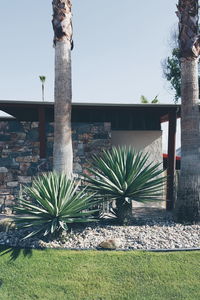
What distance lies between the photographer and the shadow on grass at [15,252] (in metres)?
5.33

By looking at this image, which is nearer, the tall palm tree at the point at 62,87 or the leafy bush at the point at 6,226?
the leafy bush at the point at 6,226

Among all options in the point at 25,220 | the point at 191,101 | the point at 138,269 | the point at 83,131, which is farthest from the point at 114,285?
the point at 83,131

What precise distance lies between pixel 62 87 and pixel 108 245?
204 inches

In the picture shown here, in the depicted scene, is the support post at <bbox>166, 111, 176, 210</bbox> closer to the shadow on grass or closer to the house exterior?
the house exterior

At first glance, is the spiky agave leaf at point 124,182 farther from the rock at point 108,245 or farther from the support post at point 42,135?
the support post at point 42,135

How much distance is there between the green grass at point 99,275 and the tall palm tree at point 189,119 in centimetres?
204

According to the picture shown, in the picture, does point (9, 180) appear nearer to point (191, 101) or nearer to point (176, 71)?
point (191, 101)

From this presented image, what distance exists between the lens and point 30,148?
1071cm

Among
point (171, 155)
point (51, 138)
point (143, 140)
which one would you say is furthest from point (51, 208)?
point (143, 140)

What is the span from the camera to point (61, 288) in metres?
4.54

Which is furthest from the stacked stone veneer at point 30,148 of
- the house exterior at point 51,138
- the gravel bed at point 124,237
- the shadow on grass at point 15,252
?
the shadow on grass at point 15,252

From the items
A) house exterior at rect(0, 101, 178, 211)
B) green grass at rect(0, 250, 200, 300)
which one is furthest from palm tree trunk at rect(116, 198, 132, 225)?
house exterior at rect(0, 101, 178, 211)

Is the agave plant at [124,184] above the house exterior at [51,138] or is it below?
below

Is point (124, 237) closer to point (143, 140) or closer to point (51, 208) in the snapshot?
point (51, 208)
